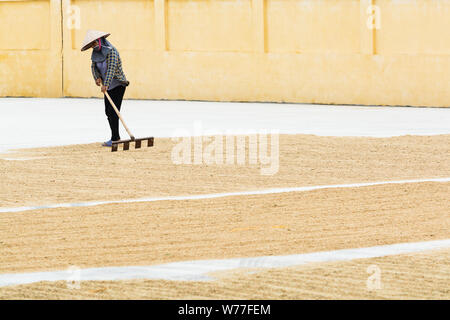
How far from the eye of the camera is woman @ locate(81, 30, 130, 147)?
16844mm

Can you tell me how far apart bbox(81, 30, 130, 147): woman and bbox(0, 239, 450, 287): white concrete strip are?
811cm

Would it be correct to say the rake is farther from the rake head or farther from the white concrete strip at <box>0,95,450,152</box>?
the white concrete strip at <box>0,95,450,152</box>

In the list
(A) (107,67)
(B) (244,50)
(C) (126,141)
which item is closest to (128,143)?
(C) (126,141)

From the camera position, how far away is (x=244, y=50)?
88.7 feet

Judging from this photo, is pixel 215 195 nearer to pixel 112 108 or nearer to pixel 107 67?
pixel 107 67

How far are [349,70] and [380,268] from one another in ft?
56.3

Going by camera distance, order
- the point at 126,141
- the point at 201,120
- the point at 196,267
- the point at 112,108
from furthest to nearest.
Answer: the point at 201,120, the point at 112,108, the point at 126,141, the point at 196,267

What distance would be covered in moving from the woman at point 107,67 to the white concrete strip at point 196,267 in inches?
319

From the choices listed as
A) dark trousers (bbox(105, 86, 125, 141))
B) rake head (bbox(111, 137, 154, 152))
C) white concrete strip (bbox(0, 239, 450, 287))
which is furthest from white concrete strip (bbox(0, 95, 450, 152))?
white concrete strip (bbox(0, 239, 450, 287))

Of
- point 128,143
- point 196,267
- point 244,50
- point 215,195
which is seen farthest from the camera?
point 244,50

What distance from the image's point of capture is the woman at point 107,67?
663 inches

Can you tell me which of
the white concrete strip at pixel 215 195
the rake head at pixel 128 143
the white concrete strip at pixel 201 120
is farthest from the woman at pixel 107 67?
the white concrete strip at pixel 215 195

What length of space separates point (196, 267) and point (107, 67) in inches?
336
